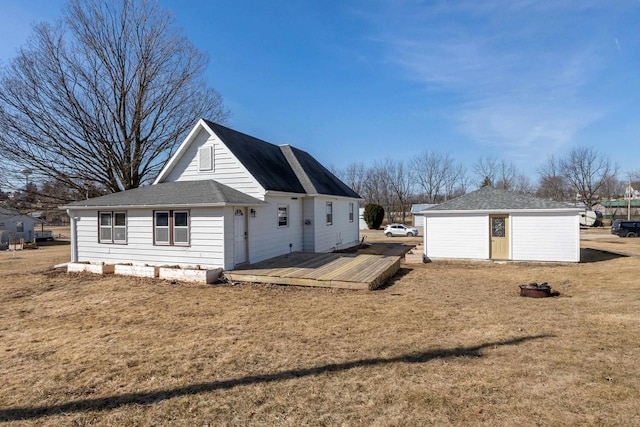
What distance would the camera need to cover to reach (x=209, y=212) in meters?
11.8

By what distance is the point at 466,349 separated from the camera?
5.55 metres

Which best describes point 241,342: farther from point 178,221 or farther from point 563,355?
point 178,221

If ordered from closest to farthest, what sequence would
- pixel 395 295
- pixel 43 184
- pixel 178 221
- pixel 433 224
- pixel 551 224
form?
pixel 395 295
pixel 178 221
pixel 551 224
pixel 433 224
pixel 43 184

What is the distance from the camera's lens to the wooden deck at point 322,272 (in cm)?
1027

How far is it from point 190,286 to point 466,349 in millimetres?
8276

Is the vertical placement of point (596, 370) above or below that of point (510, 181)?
below

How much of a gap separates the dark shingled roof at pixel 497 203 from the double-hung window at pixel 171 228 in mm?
10590

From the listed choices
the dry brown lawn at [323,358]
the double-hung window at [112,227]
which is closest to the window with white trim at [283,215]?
the dry brown lawn at [323,358]

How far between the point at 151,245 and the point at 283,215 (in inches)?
212

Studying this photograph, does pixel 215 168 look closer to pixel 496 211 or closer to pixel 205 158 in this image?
pixel 205 158

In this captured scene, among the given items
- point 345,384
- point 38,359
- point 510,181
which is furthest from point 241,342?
point 510,181

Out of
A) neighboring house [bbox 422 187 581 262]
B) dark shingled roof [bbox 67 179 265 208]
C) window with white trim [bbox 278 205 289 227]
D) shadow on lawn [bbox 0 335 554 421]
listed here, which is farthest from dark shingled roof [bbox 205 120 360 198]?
shadow on lawn [bbox 0 335 554 421]

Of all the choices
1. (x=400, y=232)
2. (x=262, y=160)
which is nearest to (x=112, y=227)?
(x=262, y=160)

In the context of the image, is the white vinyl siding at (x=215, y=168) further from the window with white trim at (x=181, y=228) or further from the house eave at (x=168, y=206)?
the window with white trim at (x=181, y=228)
